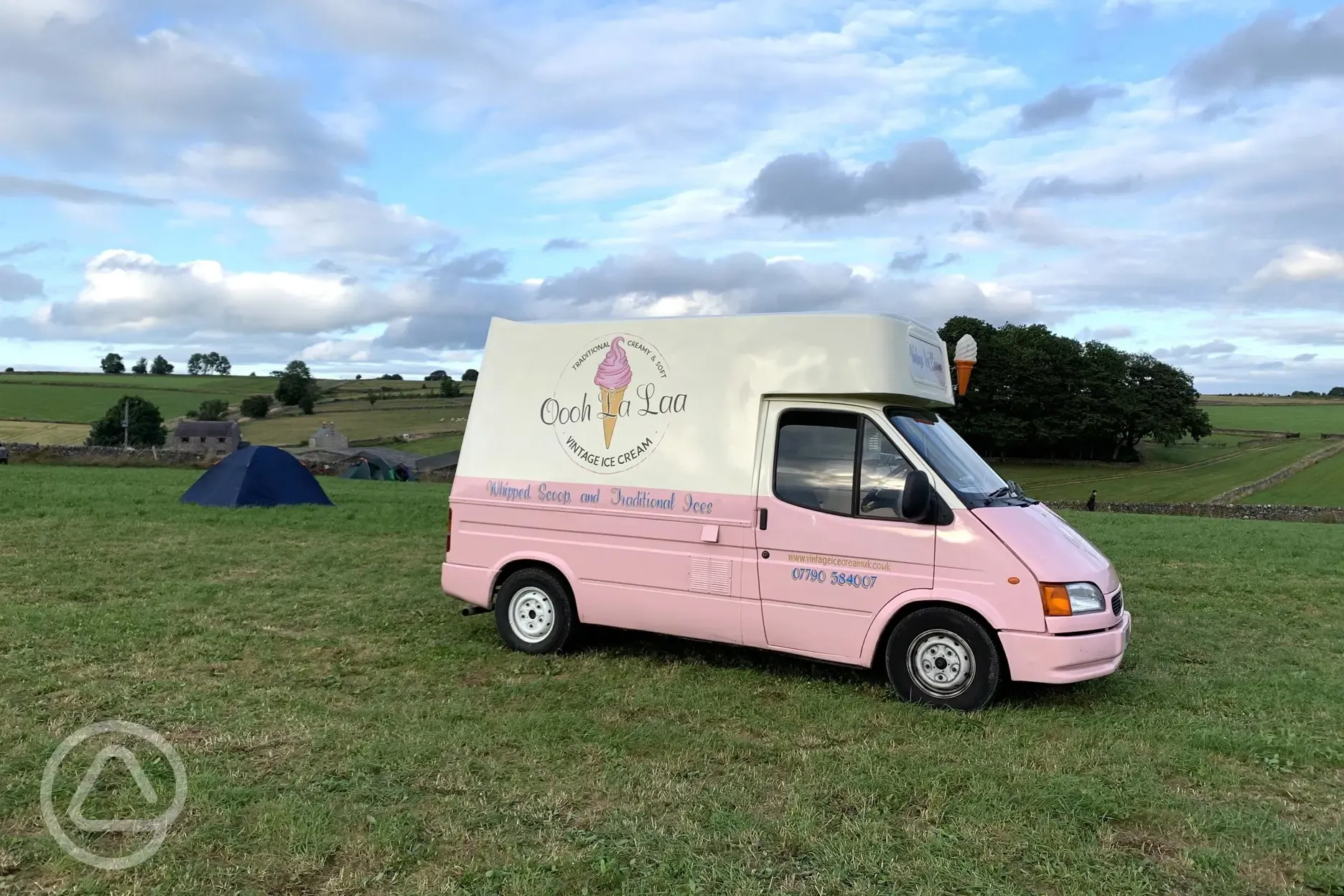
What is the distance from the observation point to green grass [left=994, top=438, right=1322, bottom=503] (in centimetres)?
4784

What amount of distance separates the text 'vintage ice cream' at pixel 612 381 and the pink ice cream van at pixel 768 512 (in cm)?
2

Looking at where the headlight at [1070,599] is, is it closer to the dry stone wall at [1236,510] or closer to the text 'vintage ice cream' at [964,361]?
the text 'vintage ice cream' at [964,361]

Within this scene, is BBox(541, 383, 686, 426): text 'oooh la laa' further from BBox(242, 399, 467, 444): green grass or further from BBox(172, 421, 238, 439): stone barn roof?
BBox(172, 421, 238, 439): stone barn roof

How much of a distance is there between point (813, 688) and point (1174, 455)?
72.6 meters

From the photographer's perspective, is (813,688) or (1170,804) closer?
(1170,804)

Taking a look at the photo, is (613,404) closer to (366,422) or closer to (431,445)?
(431,445)

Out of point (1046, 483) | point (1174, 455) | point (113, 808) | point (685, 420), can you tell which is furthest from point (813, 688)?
point (1174, 455)

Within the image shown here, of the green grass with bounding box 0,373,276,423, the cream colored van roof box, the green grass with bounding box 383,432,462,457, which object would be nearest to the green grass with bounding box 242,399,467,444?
the green grass with bounding box 383,432,462,457

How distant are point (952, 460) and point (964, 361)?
1717mm

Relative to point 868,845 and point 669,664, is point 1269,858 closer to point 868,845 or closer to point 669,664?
point 868,845

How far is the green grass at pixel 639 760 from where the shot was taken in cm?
373

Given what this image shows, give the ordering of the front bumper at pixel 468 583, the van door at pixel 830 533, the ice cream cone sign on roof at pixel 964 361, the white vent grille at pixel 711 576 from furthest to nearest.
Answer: the ice cream cone sign on roof at pixel 964 361 → the front bumper at pixel 468 583 → the white vent grille at pixel 711 576 → the van door at pixel 830 533

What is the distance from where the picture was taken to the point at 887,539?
20.0ft

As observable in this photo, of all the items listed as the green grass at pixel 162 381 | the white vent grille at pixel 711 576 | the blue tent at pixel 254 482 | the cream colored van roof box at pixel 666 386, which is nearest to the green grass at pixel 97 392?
the green grass at pixel 162 381
